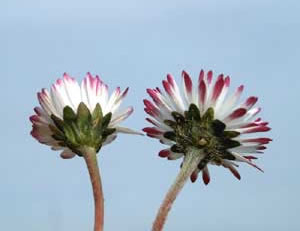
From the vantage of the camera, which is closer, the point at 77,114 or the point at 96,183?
the point at 96,183

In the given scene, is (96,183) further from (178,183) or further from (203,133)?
(203,133)

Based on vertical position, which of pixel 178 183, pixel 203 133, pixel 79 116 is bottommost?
pixel 178 183

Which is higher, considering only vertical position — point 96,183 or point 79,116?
point 79,116

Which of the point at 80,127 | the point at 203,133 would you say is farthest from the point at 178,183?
the point at 80,127

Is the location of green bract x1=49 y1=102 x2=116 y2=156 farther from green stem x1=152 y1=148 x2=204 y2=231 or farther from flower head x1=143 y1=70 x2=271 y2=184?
green stem x1=152 y1=148 x2=204 y2=231

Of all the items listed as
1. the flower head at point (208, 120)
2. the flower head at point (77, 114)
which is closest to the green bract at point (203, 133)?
the flower head at point (208, 120)

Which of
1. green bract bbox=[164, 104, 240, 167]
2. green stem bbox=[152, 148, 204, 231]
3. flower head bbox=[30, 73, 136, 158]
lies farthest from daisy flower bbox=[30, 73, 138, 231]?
green stem bbox=[152, 148, 204, 231]
